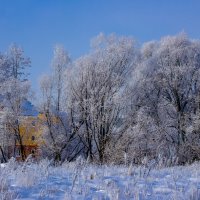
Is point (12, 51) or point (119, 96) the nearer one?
point (119, 96)

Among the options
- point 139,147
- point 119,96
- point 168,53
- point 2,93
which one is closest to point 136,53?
point 168,53

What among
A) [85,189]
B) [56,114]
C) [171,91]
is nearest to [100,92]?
[56,114]

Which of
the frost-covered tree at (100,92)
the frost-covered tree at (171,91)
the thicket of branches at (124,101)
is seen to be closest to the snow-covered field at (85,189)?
the thicket of branches at (124,101)

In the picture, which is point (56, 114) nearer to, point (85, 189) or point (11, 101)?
point (11, 101)

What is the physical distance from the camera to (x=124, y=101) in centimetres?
2758

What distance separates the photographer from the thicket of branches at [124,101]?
90.4 feet

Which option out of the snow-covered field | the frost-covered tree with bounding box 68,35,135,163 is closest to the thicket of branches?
the frost-covered tree with bounding box 68,35,135,163

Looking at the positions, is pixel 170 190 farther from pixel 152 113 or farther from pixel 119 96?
pixel 152 113

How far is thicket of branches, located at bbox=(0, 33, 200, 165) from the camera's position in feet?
90.4

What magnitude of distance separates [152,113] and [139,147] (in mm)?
5894

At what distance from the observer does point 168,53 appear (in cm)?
3259

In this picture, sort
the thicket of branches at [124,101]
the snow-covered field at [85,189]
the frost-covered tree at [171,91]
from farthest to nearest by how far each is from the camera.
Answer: the frost-covered tree at [171,91]
the thicket of branches at [124,101]
the snow-covered field at [85,189]

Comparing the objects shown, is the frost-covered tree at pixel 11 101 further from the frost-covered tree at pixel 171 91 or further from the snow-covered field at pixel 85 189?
the snow-covered field at pixel 85 189

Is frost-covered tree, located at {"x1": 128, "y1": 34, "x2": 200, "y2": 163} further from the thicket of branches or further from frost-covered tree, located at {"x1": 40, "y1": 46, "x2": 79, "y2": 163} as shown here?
frost-covered tree, located at {"x1": 40, "y1": 46, "x2": 79, "y2": 163}
